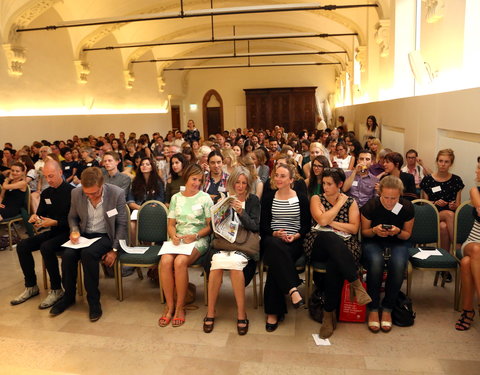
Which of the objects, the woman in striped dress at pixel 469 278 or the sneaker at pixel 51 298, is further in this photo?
the sneaker at pixel 51 298

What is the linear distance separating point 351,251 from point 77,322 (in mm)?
2624

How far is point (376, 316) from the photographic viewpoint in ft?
11.7

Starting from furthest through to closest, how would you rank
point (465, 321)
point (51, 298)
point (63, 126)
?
point (63, 126) → point (51, 298) → point (465, 321)

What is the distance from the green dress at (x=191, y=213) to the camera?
4.04 metres

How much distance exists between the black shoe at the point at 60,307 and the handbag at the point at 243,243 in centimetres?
164

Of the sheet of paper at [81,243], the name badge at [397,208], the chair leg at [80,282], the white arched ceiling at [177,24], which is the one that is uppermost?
the white arched ceiling at [177,24]

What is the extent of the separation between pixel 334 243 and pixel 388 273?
2.06 feet

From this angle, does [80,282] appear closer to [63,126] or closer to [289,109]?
[63,126]

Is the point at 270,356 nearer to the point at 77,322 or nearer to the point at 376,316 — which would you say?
the point at 376,316

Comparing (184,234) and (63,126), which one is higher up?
(63,126)

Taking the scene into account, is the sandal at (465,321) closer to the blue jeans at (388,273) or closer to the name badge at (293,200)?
the blue jeans at (388,273)

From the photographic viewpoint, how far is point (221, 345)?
338cm

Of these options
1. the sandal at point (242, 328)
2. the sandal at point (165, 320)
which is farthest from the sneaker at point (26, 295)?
the sandal at point (242, 328)

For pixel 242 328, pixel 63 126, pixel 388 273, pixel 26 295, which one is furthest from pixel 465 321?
pixel 63 126
